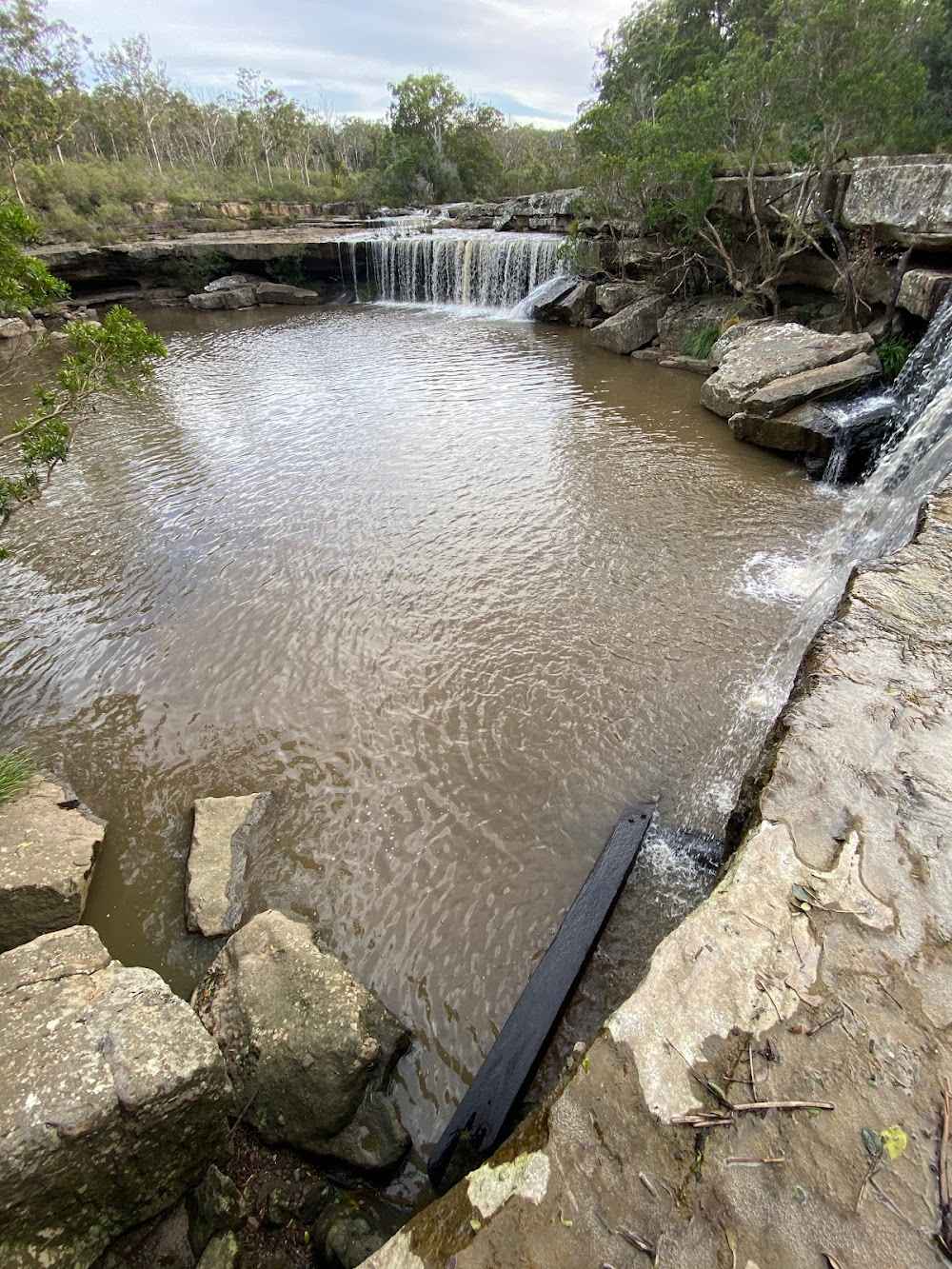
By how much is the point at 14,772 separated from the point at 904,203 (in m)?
11.7

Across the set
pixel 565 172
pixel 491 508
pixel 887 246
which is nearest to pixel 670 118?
pixel 887 246

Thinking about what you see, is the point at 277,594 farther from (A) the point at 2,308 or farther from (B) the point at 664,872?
(B) the point at 664,872

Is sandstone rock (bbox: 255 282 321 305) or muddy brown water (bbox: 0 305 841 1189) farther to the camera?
sandstone rock (bbox: 255 282 321 305)

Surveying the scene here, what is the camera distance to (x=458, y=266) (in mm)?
19453

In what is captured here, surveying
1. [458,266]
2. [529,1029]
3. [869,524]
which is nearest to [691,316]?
[869,524]

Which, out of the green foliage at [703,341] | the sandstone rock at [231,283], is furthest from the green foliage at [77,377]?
the sandstone rock at [231,283]

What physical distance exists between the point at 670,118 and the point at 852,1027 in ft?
48.5

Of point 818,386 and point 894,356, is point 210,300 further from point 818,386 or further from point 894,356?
point 894,356

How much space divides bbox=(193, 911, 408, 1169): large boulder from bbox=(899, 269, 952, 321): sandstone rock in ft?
31.7

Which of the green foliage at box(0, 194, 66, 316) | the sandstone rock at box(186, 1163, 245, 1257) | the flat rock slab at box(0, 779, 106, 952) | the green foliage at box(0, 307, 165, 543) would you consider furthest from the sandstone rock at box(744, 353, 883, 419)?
the sandstone rock at box(186, 1163, 245, 1257)

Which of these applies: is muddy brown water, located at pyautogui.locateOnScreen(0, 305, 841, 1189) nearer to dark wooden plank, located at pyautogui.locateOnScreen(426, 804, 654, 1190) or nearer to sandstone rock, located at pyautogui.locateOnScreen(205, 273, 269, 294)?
A: dark wooden plank, located at pyautogui.locateOnScreen(426, 804, 654, 1190)

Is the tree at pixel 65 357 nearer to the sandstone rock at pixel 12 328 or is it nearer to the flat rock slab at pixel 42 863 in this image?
the flat rock slab at pixel 42 863

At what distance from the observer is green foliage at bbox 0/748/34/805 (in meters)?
4.01

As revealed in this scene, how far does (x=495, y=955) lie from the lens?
3.29 metres
